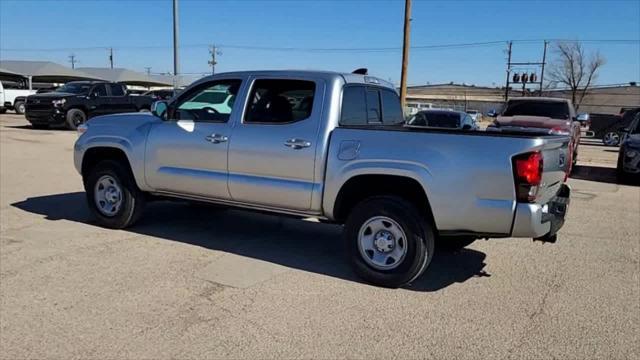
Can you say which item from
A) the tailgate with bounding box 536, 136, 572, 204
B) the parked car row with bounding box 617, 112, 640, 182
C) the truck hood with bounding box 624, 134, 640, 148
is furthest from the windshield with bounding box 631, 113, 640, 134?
the tailgate with bounding box 536, 136, 572, 204

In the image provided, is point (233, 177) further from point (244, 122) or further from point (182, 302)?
point (182, 302)

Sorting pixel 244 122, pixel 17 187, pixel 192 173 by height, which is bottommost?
pixel 17 187

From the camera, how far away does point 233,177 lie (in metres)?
5.64

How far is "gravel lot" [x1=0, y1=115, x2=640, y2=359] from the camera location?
371 cm

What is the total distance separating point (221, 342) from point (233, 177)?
7.33ft

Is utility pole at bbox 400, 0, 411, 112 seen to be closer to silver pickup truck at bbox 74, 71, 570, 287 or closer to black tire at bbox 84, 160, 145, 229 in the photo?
silver pickup truck at bbox 74, 71, 570, 287

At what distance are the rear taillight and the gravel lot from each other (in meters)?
0.98

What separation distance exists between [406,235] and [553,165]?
1378 millimetres

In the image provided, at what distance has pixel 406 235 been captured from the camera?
15.6 feet

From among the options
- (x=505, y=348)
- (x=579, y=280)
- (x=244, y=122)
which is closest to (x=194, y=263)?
(x=244, y=122)

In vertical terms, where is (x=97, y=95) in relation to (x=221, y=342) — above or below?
above

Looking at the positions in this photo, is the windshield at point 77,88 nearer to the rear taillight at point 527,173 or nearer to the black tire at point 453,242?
the black tire at point 453,242

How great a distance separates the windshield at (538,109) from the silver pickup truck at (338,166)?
8761 millimetres

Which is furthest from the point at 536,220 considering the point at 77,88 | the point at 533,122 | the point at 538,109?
the point at 77,88
